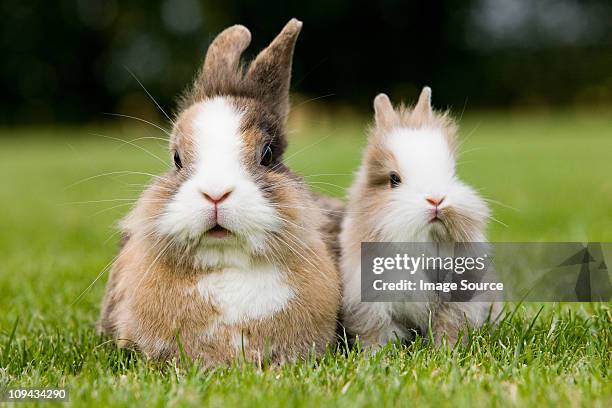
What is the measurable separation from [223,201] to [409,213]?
79cm

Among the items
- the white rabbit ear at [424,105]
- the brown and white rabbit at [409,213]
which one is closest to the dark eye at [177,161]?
the brown and white rabbit at [409,213]

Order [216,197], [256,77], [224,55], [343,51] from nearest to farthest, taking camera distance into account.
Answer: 1. [216,197]
2. [256,77]
3. [224,55]
4. [343,51]

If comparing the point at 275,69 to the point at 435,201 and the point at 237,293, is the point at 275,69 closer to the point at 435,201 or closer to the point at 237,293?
the point at 435,201

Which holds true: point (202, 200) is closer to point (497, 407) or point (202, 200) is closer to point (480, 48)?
point (497, 407)

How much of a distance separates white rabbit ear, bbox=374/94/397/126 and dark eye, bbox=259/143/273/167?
2.10ft

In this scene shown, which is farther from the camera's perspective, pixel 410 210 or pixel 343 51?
pixel 343 51

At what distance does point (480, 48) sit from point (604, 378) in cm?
2689

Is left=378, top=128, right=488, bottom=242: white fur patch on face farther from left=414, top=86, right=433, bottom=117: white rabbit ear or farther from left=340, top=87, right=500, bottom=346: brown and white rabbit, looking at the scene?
left=414, top=86, right=433, bottom=117: white rabbit ear

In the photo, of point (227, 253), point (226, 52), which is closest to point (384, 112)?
point (226, 52)

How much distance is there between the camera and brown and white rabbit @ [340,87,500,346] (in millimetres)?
3119

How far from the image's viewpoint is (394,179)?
3307mm

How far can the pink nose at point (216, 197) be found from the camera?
2.74 meters

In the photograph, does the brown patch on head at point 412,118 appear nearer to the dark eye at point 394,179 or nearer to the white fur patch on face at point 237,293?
the dark eye at point 394,179

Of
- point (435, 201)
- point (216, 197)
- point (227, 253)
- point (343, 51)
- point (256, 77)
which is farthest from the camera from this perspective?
point (343, 51)
